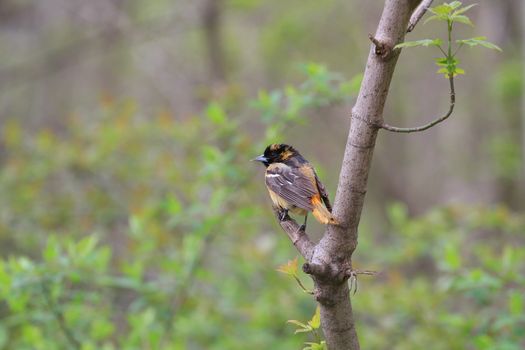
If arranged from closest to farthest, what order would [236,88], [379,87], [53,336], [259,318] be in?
1. [379,87]
2. [53,336]
3. [259,318]
4. [236,88]

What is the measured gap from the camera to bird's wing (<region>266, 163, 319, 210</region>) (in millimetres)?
3377

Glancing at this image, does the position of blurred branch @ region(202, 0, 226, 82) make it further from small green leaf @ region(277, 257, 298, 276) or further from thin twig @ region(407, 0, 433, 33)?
thin twig @ region(407, 0, 433, 33)

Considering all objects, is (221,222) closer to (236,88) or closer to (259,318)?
(259,318)

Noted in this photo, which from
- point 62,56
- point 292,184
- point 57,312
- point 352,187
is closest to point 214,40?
point 62,56

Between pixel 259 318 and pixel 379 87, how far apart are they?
3.78 metres

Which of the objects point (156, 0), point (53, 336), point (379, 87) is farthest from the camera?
point (156, 0)

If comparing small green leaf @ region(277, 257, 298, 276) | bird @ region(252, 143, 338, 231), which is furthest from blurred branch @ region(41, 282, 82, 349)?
small green leaf @ region(277, 257, 298, 276)

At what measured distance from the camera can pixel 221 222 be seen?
5.00 m

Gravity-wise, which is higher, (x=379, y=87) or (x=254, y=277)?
(x=254, y=277)

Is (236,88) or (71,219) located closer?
(236,88)

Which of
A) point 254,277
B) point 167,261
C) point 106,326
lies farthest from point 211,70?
point 106,326

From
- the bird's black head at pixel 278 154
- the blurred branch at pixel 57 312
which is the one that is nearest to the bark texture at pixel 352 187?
the bird's black head at pixel 278 154

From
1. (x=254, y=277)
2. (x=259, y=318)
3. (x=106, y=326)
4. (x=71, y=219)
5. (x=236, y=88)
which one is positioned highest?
(x=236, y=88)

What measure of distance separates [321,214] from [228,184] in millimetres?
2401
